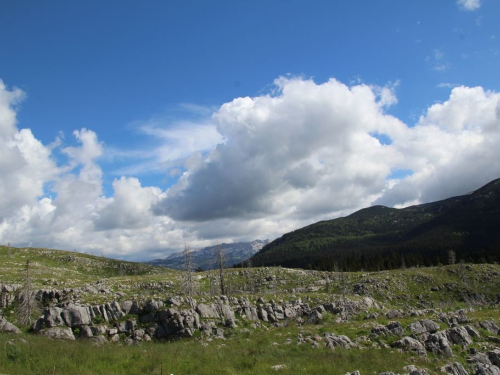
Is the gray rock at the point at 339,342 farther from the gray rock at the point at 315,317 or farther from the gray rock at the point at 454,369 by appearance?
the gray rock at the point at 315,317

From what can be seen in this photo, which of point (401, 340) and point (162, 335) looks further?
point (162, 335)

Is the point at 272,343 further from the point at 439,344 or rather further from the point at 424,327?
the point at 424,327

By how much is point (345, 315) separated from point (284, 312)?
952cm

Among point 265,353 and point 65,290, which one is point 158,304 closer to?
point 265,353

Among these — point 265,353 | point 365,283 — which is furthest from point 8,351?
point 365,283

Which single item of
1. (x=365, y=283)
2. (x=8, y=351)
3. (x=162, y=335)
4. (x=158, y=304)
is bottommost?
(x=365, y=283)

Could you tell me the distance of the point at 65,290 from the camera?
168 ft

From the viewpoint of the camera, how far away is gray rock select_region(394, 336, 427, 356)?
2272 cm

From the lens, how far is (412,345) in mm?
23719

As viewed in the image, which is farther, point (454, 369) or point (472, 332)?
point (472, 332)

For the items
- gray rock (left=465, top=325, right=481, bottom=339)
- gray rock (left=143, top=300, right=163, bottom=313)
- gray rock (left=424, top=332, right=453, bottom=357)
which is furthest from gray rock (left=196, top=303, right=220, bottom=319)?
gray rock (left=465, top=325, right=481, bottom=339)

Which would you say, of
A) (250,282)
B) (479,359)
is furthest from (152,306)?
(250,282)

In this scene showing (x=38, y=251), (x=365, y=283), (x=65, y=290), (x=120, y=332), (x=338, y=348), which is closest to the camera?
(x=338, y=348)

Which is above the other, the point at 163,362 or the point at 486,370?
the point at 163,362
